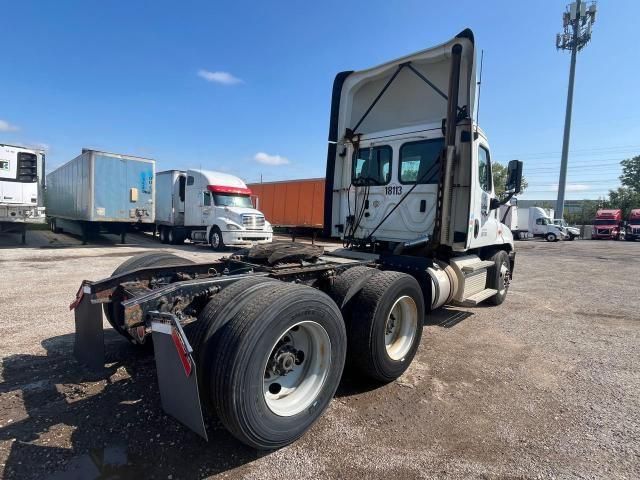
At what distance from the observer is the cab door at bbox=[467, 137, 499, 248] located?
5.44m

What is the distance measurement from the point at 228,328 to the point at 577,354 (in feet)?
15.0

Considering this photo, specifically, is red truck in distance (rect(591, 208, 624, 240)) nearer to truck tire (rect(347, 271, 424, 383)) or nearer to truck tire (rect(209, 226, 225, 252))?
truck tire (rect(209, 226, 225, 252))

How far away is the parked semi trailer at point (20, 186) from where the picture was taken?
13141 millimetres

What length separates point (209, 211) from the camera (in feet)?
51.9

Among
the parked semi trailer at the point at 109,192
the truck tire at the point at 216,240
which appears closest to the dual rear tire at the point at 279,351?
the truck tire at the point at 216,240

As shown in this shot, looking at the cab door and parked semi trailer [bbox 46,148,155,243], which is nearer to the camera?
the cab door

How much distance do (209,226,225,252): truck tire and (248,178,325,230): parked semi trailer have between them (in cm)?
612

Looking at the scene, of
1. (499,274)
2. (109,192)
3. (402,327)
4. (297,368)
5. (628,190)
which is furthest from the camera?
(628,190)

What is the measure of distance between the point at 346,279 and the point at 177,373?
1.98 meters

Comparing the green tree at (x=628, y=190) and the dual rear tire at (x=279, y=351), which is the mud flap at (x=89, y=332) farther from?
the green tree at (x=628, y=190)

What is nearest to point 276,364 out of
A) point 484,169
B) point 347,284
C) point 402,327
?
point 347,284

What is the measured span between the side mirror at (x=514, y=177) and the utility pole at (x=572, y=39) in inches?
1510

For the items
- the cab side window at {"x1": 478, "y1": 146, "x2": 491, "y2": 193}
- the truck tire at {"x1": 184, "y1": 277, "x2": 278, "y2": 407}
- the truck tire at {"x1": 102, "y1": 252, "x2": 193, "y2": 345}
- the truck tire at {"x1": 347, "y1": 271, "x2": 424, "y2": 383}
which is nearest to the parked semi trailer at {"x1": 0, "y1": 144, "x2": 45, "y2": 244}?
the truck tire at {"x1": 102, "y1": 252, "x2": 193, "y2": 345}

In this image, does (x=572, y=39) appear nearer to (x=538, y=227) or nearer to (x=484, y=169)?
(x=538, y=227)
